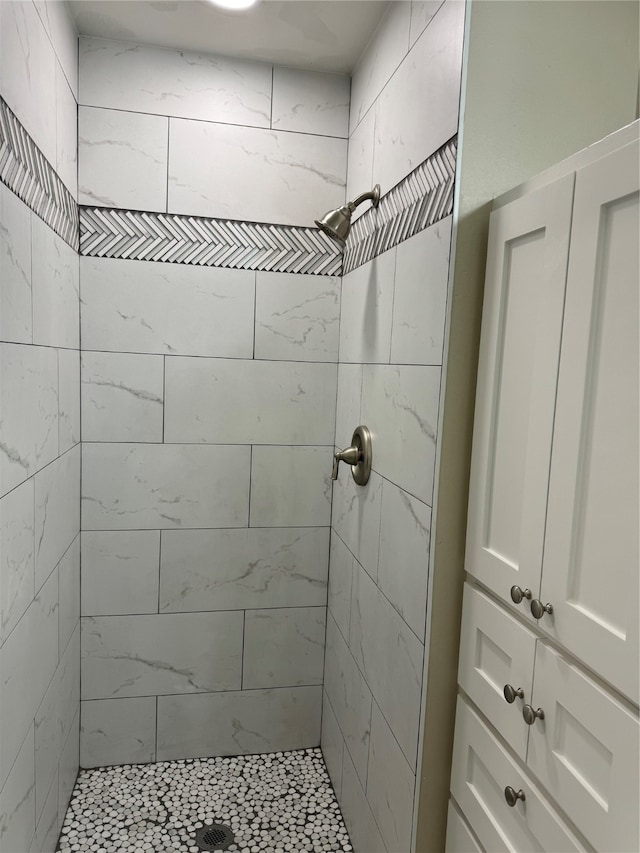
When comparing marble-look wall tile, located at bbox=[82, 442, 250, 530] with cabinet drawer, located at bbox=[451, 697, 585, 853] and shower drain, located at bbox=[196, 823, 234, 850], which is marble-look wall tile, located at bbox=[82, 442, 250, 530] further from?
cabinet drawer, located at bbox=[451, 697, 585, 853]

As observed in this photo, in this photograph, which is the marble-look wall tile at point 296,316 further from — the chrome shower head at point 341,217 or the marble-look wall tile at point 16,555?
the marble-look wall tile at point 16,555

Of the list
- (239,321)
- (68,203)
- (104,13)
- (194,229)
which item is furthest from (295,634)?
(104,13)

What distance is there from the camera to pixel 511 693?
1.06m

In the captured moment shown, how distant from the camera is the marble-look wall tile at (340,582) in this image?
189 centimetres

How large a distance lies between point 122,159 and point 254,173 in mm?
406

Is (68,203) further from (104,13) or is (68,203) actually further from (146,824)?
(146,824)

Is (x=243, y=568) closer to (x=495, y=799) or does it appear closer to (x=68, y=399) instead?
(x=68, y=399)

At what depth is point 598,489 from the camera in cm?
89

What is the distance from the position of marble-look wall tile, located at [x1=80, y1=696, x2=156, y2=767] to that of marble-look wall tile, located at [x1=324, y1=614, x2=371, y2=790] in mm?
623

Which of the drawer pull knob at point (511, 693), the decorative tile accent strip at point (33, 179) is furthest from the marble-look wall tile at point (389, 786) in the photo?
the decorative tile accent strip at point (33, 179)

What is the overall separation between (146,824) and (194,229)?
185 cm

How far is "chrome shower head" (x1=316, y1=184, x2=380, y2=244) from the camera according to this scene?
5.29ft

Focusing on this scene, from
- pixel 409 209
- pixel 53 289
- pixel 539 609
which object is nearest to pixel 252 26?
pixel 409 209

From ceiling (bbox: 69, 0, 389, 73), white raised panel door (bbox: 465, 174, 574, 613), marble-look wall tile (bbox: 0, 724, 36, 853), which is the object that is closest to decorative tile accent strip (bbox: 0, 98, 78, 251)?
ceiling (bbox: 69, 0, 389, 73)
